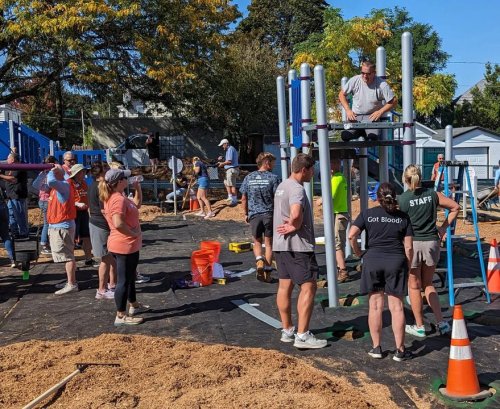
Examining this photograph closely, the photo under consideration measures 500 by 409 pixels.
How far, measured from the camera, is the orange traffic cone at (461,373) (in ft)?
13.5

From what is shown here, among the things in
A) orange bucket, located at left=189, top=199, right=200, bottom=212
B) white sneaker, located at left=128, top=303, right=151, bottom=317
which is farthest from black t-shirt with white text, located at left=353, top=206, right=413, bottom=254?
orange bucket, located at left=189, top=199, right=200, bottom=212

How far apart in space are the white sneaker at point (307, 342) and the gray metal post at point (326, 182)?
54.1 inches

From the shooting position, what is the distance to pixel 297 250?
5.23 m

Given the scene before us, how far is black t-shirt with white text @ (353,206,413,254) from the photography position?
4.94 meters

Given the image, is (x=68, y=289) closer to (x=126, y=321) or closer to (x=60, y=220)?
(x=60, y=220)

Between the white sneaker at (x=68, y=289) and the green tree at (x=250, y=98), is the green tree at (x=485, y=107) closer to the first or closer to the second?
the green tree at (x=250, y=98)

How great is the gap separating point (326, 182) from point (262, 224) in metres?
1.59

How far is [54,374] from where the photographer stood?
14.8ft

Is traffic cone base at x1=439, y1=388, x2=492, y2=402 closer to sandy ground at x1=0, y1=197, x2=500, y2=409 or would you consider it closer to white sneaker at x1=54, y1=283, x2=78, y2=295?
sandy ground at x1=0, y1=197, x2=500, y2=409

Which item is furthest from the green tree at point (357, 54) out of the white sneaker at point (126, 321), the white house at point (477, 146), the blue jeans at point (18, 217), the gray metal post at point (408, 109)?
the white sneaker at point (126, 321)

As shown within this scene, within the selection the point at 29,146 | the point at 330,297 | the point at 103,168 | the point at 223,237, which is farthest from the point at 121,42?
the point at 330,297

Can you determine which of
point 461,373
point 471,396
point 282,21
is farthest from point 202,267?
point 282,21

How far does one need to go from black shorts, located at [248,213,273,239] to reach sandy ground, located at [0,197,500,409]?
285 centimetres

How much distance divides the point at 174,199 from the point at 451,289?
11.0m
